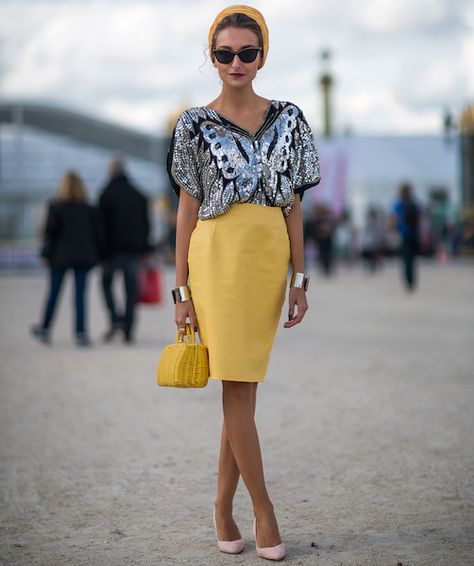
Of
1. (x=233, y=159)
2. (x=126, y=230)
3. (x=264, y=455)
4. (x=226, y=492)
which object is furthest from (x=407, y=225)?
(x=233, y=159)

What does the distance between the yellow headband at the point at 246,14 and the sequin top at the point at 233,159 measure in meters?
0.23

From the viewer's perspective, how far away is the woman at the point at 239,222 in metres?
3.77

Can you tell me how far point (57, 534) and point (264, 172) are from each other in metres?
1.62

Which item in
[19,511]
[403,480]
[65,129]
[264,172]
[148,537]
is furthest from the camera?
[65,129]

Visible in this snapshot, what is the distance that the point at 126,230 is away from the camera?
36.2 ft

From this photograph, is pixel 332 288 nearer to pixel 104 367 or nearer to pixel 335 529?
pixel 104 367

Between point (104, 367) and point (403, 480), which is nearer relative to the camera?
point (403, 480)

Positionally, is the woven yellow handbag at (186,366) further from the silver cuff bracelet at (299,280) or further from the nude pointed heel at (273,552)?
the nude pointed heel at (273,552)

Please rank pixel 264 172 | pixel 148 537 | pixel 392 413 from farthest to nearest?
1. pixel 392 413
2. pixel 148 537
3. pixel 264 172

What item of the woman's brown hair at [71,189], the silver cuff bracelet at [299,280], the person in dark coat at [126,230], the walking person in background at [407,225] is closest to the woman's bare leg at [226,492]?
the silver cuff bracelet at [299,280]

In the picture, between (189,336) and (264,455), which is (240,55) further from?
(264,455)

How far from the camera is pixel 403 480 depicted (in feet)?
16.2

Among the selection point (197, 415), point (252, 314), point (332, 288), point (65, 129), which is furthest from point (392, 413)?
point (65, 129)

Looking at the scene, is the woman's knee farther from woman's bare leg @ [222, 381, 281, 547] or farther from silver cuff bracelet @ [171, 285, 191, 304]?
silver cuff bracelet @ [171, 285, 191, 304]
